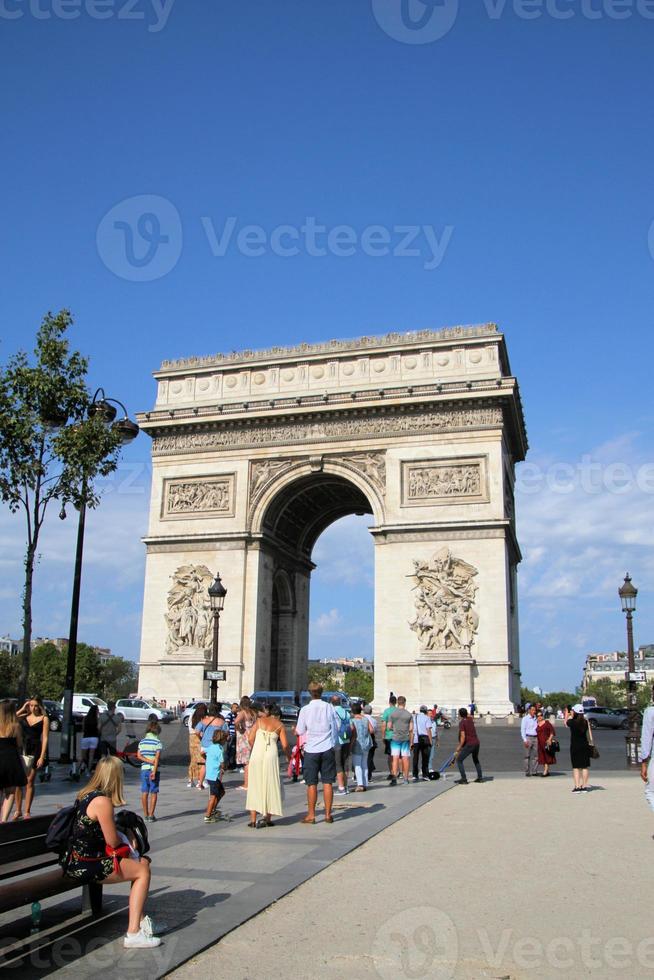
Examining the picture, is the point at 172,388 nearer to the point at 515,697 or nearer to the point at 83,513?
the point at 515,697

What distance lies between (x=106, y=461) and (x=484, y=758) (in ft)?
39.5

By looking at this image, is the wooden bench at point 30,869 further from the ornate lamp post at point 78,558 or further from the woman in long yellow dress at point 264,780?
the ornate lamp post at point 78,558

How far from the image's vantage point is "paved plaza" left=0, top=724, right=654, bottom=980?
4941mm

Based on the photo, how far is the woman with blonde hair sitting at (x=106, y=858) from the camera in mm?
5133

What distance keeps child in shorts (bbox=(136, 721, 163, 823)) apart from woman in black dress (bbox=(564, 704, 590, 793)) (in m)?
6.92

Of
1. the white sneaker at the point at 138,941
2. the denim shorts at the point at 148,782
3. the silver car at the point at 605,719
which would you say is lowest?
the silver car at the point at 605,719

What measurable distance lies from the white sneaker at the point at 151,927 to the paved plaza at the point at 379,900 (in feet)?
0.25

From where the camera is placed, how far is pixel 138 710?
3331cm

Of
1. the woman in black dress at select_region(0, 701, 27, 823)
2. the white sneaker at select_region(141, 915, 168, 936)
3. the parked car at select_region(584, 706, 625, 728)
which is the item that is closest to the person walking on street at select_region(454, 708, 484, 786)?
the woman in black dress at select_region(0, 701, 27, 823)

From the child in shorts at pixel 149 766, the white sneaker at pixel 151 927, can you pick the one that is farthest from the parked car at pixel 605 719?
the white sneaker at pixel 151 927

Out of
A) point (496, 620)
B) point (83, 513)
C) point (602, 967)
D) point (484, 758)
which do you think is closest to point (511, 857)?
point (602, 967)

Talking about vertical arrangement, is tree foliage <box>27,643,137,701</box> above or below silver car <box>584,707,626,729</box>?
above

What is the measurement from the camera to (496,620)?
105ft

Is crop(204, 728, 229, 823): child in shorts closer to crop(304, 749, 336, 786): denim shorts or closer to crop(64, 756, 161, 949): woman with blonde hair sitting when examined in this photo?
crop(304, 749, 336, 786): denim shorts
